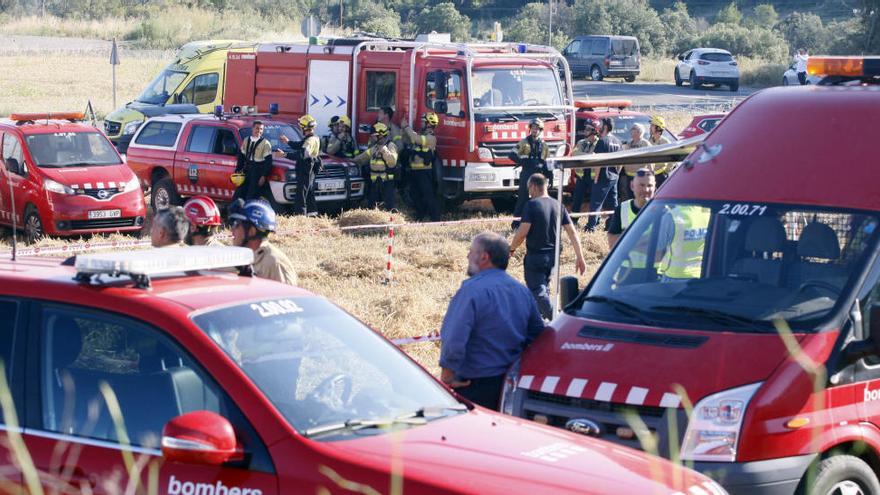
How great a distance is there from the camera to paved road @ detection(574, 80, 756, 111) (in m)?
37.5

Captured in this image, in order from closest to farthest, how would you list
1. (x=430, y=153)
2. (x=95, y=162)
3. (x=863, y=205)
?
1. (x=863, y=205)
2. (x=95, y=162)
3. (x=430, y=153)

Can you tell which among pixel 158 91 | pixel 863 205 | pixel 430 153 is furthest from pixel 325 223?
pixel 863 205

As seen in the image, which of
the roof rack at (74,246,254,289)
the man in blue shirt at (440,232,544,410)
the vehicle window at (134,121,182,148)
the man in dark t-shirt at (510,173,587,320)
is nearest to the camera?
the roof rack at (74,246,254,289)

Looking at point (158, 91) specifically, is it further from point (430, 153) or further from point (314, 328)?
point (314, 328)

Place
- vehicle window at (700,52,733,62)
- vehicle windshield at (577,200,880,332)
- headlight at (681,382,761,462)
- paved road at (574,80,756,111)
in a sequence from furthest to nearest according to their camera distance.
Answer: vehicle window at (700,52,733,62), paved road at (574,80,756,111), vehicle windshield at (577,200,880,332), headlight at (681,382,761,462)

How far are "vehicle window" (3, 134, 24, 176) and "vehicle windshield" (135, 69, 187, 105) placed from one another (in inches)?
317

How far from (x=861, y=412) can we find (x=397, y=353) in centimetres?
242

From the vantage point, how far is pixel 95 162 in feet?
56.3

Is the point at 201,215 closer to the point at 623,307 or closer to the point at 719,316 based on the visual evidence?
the point at 623,307

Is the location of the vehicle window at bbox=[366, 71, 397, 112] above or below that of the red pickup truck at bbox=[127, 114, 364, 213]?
above

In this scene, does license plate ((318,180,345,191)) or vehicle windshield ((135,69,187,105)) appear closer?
license plate ((318,180,345,191))

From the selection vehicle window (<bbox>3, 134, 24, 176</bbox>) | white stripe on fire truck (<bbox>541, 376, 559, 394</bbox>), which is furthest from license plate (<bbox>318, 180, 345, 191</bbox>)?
white stripe on fire truck (<bbox>541, 376, 559, 394</bbox>)

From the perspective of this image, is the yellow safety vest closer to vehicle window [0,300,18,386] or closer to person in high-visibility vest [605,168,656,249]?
person in high-visibility vest [605,168,656,249]

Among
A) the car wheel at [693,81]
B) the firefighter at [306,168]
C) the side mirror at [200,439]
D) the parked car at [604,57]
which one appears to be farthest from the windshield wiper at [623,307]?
the parked car at [604,57]
